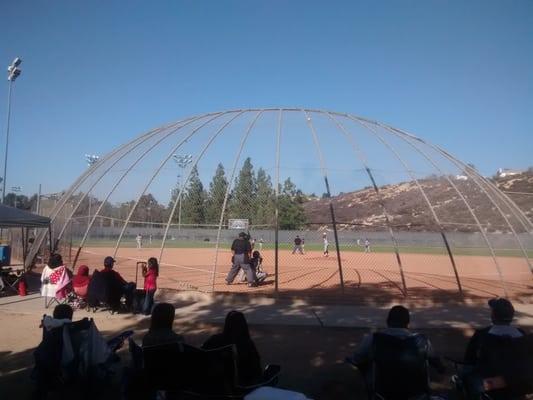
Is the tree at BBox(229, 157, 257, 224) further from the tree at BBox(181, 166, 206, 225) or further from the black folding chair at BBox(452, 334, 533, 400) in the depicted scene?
the black folding chair at BBox(452, 334, 533, 400)

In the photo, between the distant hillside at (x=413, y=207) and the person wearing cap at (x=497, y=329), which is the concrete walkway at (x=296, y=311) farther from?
the person wearing cap at (x=497, y=329)

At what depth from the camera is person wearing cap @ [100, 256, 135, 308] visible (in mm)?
7766

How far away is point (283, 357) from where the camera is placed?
573 centimetres

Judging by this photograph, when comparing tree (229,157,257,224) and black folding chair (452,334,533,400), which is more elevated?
tree (229,157,257,224)

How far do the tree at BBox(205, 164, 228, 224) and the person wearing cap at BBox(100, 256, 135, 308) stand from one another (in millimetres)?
3193

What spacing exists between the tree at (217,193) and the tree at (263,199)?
0.86 meters

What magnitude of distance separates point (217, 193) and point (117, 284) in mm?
3634

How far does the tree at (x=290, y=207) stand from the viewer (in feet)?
33.3

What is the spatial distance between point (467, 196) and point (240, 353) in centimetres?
939

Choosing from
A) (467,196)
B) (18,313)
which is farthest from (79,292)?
(467,196)

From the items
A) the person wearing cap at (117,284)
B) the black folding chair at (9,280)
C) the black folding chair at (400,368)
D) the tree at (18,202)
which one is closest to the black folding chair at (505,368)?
the black folding chair at (400,368)

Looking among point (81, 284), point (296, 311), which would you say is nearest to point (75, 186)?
point (81, 284)

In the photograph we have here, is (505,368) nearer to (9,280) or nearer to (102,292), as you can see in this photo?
(102,292)

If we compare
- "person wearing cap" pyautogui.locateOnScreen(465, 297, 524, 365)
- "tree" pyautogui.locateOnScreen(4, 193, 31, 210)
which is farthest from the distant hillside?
"tree" pyautogui.locateOnScreen(4, 193, 31, 210)
